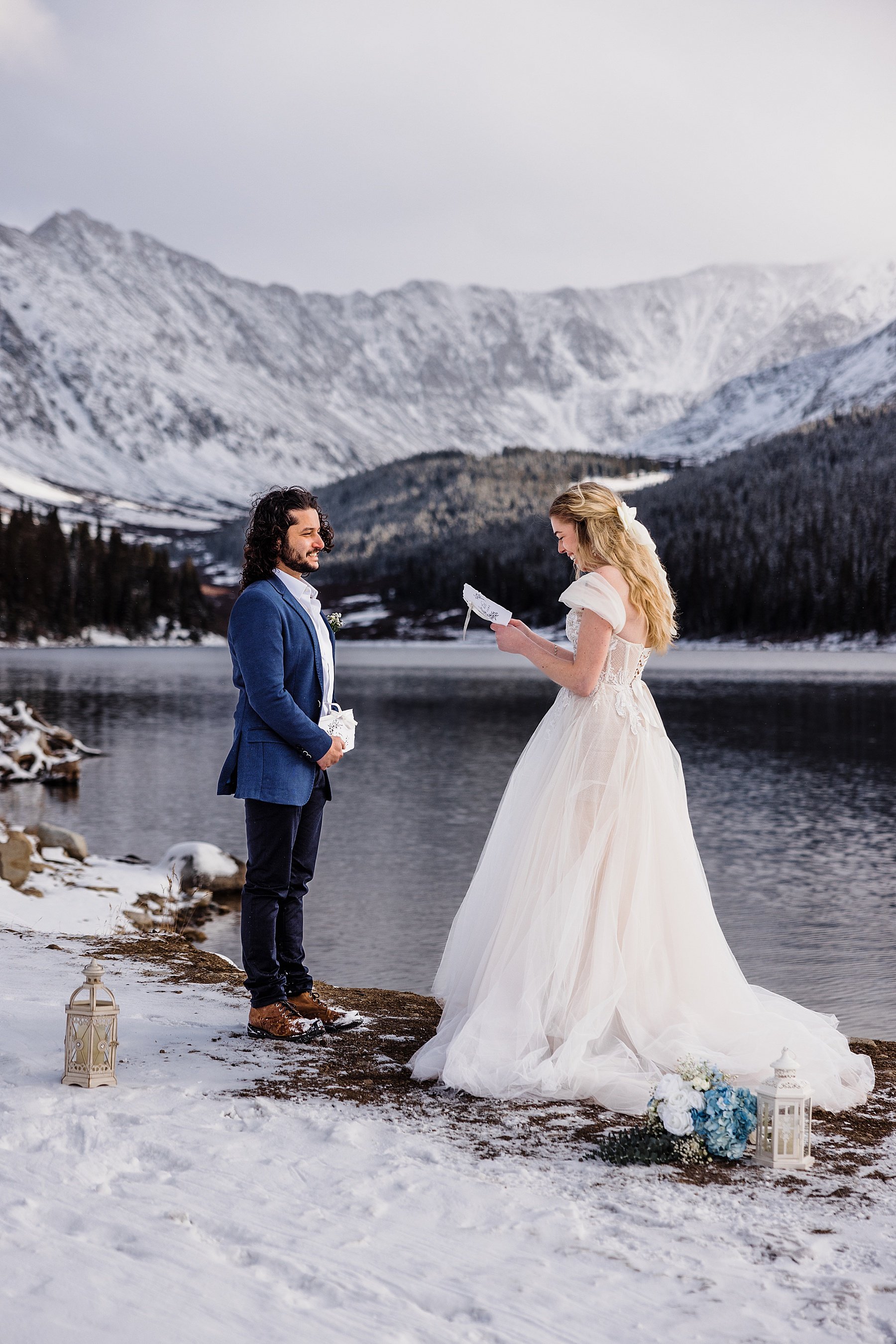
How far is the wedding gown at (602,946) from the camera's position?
17.9 feet

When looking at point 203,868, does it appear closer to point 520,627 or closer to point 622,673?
point 520,627

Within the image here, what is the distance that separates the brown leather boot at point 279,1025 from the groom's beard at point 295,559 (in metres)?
2.24

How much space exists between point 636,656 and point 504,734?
31.0 meters

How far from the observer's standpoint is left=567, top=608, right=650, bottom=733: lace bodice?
5.96 meters

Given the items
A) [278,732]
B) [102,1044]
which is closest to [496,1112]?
[102,1044]

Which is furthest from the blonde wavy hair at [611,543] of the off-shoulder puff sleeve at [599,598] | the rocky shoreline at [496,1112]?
the rocky shoreline at [496,1112]

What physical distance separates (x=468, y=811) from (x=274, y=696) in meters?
18.0

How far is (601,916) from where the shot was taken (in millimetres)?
5711

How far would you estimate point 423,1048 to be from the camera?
5711mm

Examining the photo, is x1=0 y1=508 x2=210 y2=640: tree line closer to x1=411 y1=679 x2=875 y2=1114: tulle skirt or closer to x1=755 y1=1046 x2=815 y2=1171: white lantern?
x1=411 y1=679 x2=875 y2=1114: tulle skirt

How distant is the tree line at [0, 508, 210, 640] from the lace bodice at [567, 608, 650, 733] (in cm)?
10624

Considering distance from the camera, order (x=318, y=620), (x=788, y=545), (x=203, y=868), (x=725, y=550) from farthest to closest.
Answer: (x=725, y=550) → (x=788, y=545) → (x=203, y=868) → (x=318, y=620)

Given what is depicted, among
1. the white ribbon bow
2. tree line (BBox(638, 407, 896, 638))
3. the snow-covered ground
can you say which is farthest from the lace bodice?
tree line (BBox(638, 407, 896, 638))

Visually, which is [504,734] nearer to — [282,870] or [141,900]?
[141,900]
